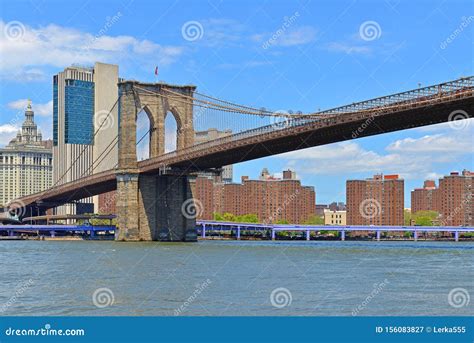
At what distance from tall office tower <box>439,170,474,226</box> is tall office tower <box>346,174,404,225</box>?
24.8 feet

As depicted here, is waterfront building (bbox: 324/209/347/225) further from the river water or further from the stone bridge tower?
the river water

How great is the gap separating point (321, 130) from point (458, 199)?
98.2 m

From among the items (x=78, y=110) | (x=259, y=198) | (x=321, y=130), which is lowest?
(x=259, y=198)

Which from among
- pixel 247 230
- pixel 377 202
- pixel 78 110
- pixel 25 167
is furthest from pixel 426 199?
pixel 25 167

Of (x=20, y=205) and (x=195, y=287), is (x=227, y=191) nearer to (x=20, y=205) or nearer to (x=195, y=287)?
(x=20, y=205)

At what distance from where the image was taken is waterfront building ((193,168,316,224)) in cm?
13600

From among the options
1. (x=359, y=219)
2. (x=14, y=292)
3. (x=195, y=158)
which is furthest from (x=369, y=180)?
(x=14, y=292)

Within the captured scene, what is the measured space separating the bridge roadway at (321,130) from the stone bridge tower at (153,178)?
1663 mm

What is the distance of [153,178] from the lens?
66.2m

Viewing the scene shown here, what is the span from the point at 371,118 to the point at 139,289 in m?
22.9

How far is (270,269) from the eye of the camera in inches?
1234

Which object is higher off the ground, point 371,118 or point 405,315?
point 371,118

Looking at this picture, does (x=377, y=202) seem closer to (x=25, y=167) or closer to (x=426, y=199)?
(x=426, y=199)

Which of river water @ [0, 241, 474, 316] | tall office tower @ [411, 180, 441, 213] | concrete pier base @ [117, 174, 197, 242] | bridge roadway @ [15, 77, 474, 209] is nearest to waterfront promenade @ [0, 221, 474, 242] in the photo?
concrete pier base @ [117, 174, 197, 242]
